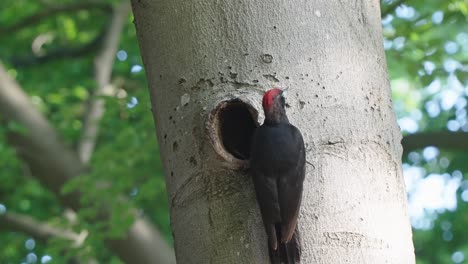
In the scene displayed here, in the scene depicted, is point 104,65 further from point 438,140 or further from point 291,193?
point 291,193

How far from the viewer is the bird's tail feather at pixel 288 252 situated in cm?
191

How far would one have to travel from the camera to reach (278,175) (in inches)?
79.3

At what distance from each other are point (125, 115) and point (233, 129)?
10.7ft

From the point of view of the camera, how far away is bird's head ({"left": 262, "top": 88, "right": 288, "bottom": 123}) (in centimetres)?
202

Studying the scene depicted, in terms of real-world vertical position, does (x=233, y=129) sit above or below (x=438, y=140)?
below

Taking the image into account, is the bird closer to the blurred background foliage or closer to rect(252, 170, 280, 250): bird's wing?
rect(252, 170, 280, 250): bird's wing

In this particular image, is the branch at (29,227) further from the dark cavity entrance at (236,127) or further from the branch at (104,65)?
the dark cavity entrance at (236,127)

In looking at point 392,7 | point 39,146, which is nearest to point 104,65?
point 39,146

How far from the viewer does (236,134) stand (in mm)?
2246

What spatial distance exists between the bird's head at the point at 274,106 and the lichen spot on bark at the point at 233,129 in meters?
0.08

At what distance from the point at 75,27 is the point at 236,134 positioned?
777 centimetres

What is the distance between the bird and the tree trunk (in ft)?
0.13

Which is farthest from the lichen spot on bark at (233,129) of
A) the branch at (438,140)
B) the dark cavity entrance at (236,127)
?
the branch at (438,140)

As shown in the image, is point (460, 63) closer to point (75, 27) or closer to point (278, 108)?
point (278, 108)
